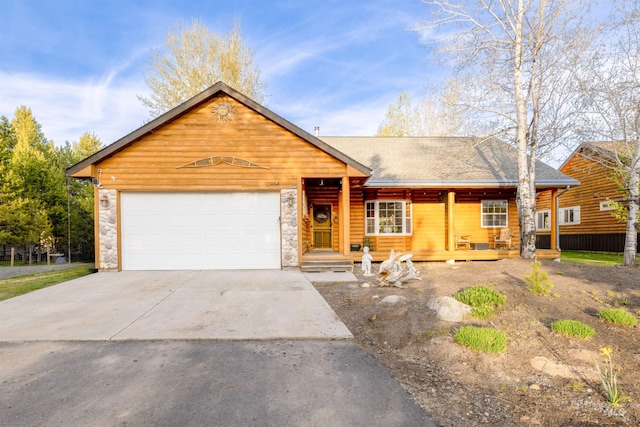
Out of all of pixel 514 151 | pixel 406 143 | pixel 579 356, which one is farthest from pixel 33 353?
pixel 514 151

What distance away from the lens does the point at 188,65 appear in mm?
20469

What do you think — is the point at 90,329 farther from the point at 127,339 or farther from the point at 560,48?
the point at 560,48

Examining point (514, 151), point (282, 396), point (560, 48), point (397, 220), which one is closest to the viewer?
point (282, 396)

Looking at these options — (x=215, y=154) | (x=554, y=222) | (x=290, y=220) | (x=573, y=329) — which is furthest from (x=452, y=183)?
(x=573, y=329)

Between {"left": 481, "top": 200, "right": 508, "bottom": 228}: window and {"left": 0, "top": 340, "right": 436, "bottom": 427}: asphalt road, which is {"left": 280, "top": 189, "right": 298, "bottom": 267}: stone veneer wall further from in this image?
{"left": 481, "top": 200, "right": 508, "bottom": 228}: window

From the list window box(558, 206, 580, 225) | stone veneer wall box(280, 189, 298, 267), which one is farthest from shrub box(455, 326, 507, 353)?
window box(558, 206, 580, 225)

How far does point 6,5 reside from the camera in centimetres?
1130

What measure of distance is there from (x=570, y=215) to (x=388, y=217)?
15.5 m

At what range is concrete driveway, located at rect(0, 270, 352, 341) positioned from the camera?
15.2ft

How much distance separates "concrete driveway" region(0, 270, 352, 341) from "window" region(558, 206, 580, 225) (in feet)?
66.6

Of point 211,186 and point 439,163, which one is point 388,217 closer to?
point 439,163

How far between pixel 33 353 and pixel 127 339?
99 cm

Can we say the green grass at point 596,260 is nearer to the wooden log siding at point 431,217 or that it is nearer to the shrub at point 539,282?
the wooden log siding at point 431,217

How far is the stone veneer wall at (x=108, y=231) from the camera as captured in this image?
32.6ft
